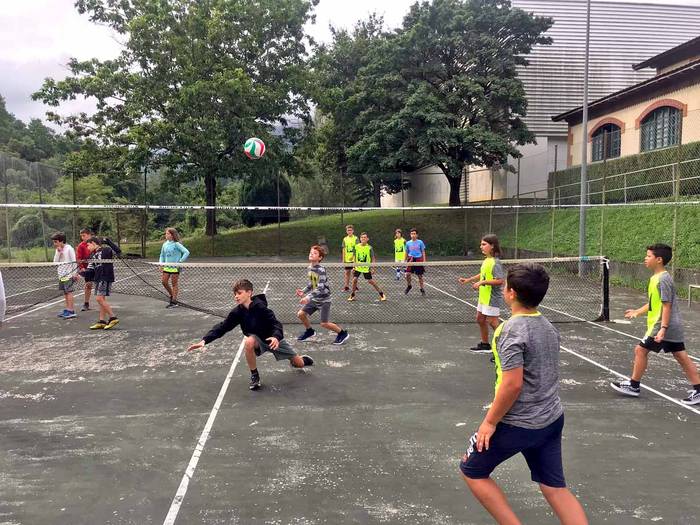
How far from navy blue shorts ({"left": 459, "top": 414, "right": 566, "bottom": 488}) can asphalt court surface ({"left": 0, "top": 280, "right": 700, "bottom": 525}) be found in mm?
801

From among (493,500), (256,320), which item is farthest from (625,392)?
(256,320)

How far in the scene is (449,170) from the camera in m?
26.8

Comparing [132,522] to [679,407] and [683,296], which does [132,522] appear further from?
[683,296]

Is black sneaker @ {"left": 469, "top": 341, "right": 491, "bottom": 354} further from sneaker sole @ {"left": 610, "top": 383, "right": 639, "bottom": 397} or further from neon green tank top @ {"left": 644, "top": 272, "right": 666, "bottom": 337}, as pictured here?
neon green tank top @ {"left": 644, "top": 272, "right": 666, "bottom": 337}

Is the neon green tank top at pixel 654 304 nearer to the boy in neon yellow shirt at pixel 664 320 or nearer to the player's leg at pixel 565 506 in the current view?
the boy in neon yellow shirt at pixel 664 320

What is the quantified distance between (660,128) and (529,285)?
24071mm

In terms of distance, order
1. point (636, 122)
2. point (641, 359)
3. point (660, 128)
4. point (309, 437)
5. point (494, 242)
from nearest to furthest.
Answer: point (309, 437)
point (641, 359)
point (494, 242)
point (660, 128)
point (636, 122)

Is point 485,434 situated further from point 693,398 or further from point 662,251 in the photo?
point 693,398

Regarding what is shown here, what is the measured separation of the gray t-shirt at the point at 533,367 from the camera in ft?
8.87

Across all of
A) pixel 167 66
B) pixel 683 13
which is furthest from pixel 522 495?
pixel 683 13

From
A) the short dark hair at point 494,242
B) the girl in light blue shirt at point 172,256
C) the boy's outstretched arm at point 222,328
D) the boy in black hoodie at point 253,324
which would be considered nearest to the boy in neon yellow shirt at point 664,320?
the short dark hair at point 494,242

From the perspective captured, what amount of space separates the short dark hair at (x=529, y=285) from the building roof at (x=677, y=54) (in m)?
26.8

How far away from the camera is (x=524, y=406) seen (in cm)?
273

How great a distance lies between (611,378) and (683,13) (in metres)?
40.1
